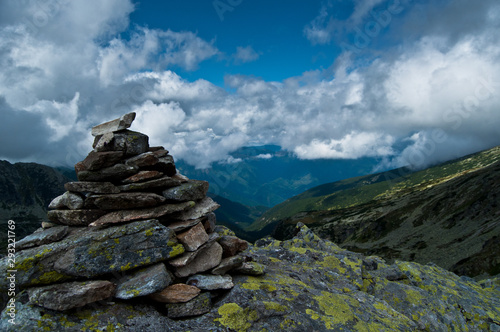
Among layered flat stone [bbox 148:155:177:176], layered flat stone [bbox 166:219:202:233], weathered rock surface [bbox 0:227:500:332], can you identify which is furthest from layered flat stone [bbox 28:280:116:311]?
layered flat stone [bbox 148:155:177:176]

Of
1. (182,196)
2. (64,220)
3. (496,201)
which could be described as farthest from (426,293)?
(496,201)

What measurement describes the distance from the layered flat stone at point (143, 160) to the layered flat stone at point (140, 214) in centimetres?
273

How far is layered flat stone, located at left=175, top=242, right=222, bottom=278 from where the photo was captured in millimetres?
12281

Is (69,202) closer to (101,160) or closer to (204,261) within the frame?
(101,160)

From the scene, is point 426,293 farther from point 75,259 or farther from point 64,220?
point 64,220

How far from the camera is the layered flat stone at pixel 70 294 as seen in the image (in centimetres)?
937

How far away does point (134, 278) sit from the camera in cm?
1127

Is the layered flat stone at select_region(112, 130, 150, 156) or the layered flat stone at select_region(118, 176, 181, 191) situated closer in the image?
the layered flat stone at select_region(118, 176, 181, 191)

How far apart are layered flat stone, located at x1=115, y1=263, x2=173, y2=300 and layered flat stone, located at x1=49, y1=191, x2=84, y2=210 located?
4.81 m

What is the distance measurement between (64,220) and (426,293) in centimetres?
2276

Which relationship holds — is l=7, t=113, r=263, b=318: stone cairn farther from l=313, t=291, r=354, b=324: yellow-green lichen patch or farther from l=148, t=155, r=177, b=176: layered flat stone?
l=313, t=291, r=354, b=324: yellow-green lichen patch

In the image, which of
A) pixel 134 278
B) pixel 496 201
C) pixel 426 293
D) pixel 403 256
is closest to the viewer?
pixel 134 278

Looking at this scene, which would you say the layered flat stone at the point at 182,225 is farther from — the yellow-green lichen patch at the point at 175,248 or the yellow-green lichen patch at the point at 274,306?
the yellow-green lichen patch at the point at 274,306

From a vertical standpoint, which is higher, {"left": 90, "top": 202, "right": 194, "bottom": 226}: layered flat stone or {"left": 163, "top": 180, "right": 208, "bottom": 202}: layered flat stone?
{"left": 163, "top": 180, "right": 208, "bottom": 202}: layered flat stone
